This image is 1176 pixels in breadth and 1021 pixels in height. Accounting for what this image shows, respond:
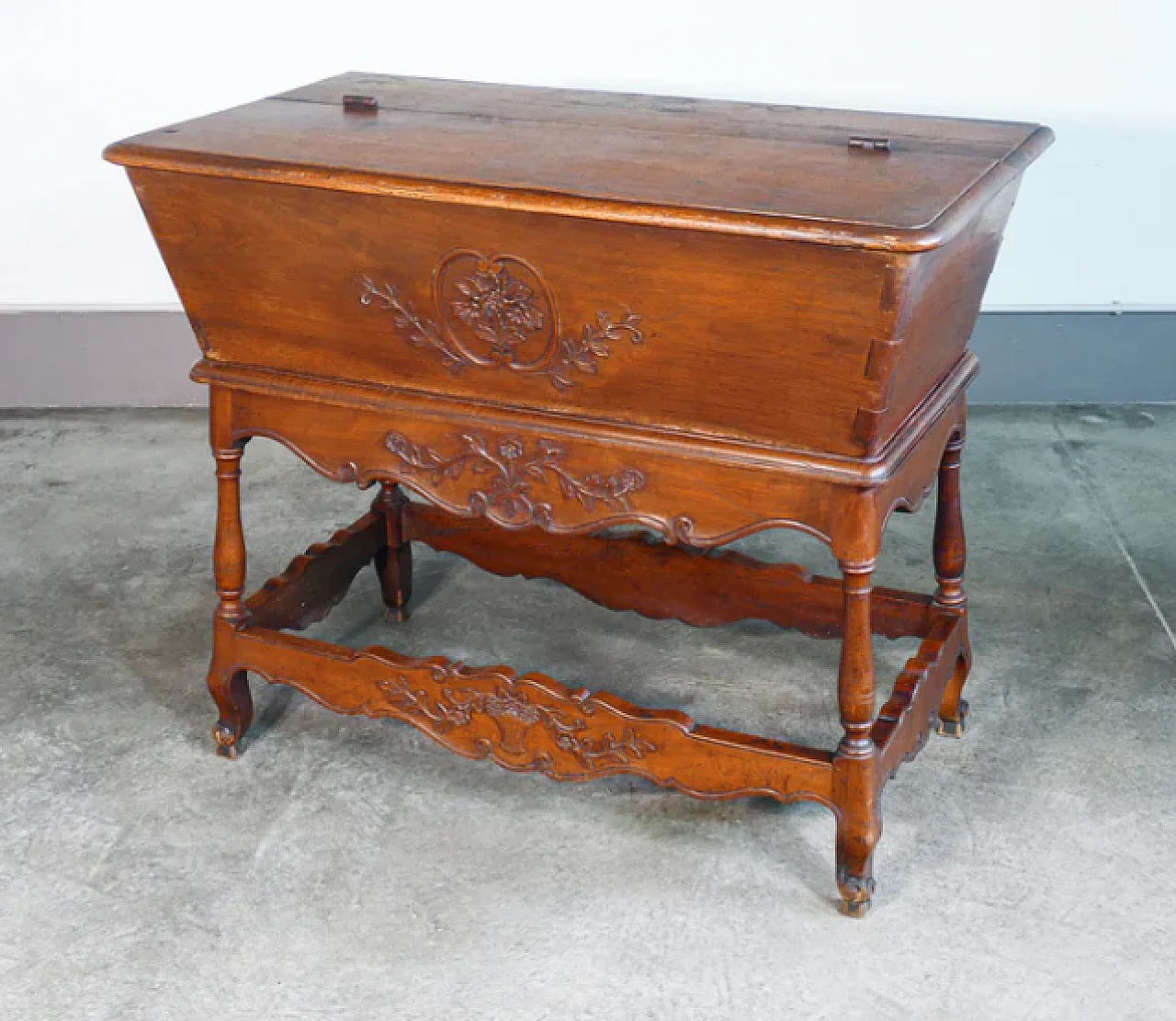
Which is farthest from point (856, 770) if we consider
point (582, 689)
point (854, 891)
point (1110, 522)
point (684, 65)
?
point (684, 65)

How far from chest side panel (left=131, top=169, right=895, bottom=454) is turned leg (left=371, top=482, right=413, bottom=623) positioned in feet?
2.25

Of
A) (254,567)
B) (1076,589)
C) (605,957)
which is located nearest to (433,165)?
(605,957)

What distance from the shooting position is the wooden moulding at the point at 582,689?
94.5 inches

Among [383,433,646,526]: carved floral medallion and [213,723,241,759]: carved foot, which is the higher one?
[383,433,646,526]: carved floral medallion

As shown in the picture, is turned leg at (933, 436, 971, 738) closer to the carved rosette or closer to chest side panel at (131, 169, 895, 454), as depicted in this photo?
chest side panel at (131, 169, 895, 454)

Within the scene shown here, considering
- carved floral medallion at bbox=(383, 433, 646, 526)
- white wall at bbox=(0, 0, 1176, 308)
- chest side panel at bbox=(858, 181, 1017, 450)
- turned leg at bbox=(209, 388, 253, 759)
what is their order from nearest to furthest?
chest side panel at bbox=(858, 181, 1017, 450) → carved floral medallion at bbox=(383, 433, 646, 526) → turned leg at bbox=(209, 388, 253, 759) → white wall at bbox=(0, 0, 1176, 308)

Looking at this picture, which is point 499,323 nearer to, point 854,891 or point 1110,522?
point 854,891

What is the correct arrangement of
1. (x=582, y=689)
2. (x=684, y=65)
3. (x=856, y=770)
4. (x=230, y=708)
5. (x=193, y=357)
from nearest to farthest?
1. (x=856, y=770)
2. (x=582, y=689)
3. (x=230, y=708)
4. (x=684, y=65)
5. (x=193, y=357)

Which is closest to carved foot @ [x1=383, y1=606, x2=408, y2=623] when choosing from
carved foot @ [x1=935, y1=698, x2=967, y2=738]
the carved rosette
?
the carved rosette

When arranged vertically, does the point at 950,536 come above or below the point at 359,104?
below

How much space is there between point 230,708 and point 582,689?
0.69m

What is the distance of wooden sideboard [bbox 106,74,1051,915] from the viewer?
2.09m

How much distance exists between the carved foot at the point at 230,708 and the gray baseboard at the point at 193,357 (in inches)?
69.2

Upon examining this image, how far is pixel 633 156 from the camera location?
7.60ft
